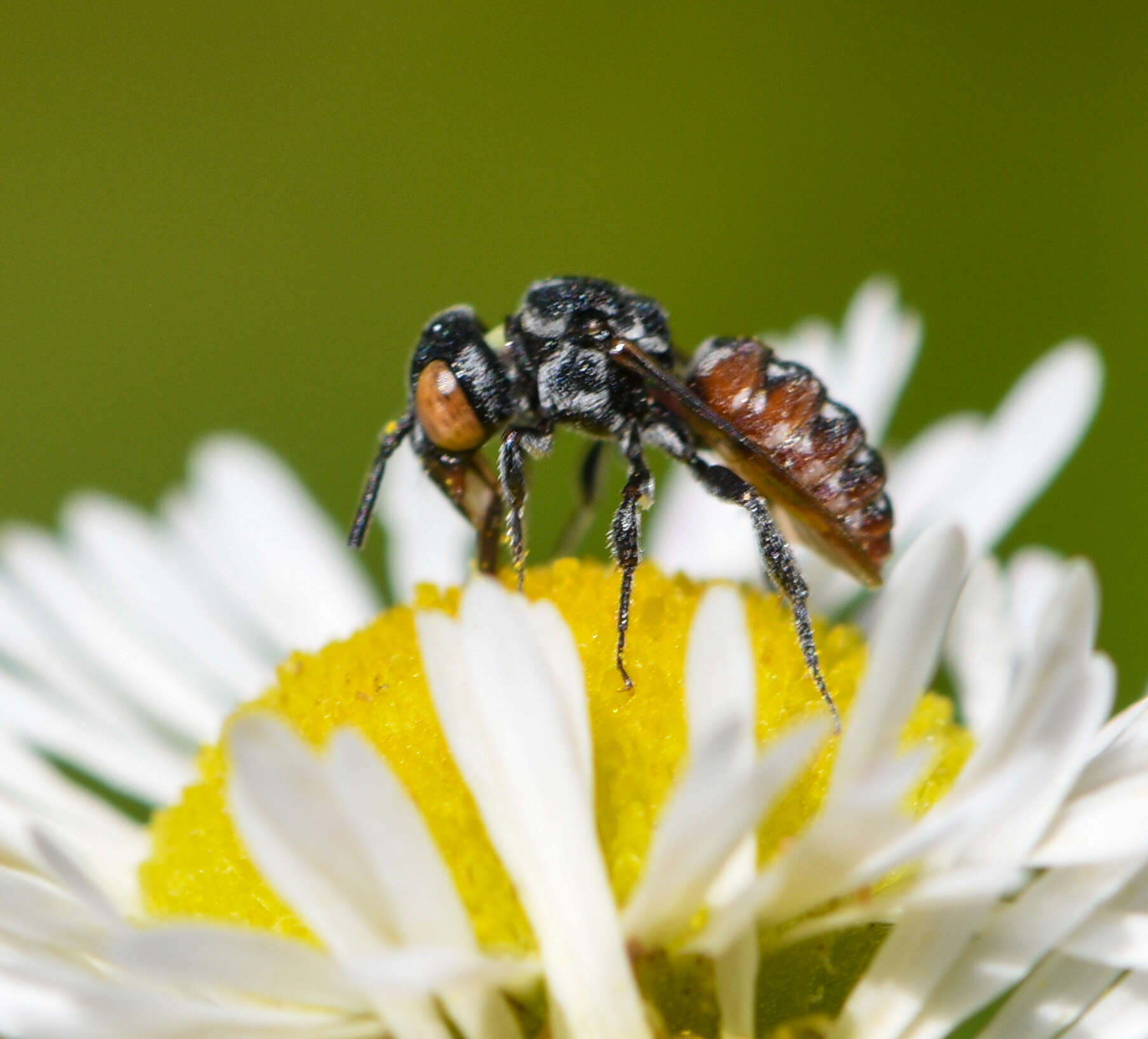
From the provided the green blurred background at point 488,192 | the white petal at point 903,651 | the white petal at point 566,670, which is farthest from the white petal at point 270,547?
the white petal at point 903,651

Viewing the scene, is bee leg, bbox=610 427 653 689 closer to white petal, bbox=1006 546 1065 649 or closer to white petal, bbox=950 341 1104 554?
white petal, bbox=1006 546 1065 649

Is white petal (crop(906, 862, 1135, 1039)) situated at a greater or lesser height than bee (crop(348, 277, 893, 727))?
lesser

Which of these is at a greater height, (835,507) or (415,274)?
(415,274)

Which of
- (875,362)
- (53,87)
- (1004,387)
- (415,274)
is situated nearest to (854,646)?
(875,362)

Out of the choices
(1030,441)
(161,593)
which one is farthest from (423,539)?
(1030,441)

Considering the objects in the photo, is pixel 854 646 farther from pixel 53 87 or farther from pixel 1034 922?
pixel 53 87

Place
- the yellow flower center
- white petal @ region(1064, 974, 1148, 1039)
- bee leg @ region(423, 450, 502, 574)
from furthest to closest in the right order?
bee leg @ region(423, 450, 502, 574) < the yellow flower center < white petal @ region(1064, 974, 1148, 1039)

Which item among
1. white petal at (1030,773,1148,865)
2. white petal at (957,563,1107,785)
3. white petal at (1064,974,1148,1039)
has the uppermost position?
white petal at (957,563,1107,785)

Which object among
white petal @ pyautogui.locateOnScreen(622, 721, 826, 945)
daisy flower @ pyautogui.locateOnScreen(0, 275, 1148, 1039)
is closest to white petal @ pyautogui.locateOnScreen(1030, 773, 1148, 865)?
daisy flower @ pyautogui.locateOnScreen(0, 275, 1148, 1039)
